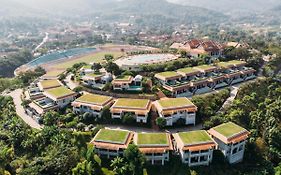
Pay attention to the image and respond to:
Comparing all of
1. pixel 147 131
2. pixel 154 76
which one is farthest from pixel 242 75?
pixel 147 131

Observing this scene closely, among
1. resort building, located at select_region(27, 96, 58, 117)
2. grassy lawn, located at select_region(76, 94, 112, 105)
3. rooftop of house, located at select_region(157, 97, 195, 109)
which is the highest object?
grassy lawn, located at select_region(76, 94, 112, 105)

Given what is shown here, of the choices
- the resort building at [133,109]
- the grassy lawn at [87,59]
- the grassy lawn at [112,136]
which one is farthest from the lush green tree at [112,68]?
the grassy lawn at [87,59]

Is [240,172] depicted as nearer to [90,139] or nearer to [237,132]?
[237,132]

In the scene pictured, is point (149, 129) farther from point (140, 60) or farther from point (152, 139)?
point (140, 60)

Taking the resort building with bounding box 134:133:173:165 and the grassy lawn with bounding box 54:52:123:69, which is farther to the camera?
the grassy lawn with bounding box 54:52:123:69

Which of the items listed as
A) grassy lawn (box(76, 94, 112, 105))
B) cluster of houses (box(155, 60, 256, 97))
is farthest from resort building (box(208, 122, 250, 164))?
grassy lawn (box(76, 94, 112, 105))

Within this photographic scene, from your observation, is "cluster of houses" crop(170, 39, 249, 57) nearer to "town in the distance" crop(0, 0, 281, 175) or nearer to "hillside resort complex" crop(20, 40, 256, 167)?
"hillside resort complex" crop(20, 40, 256, 167)
